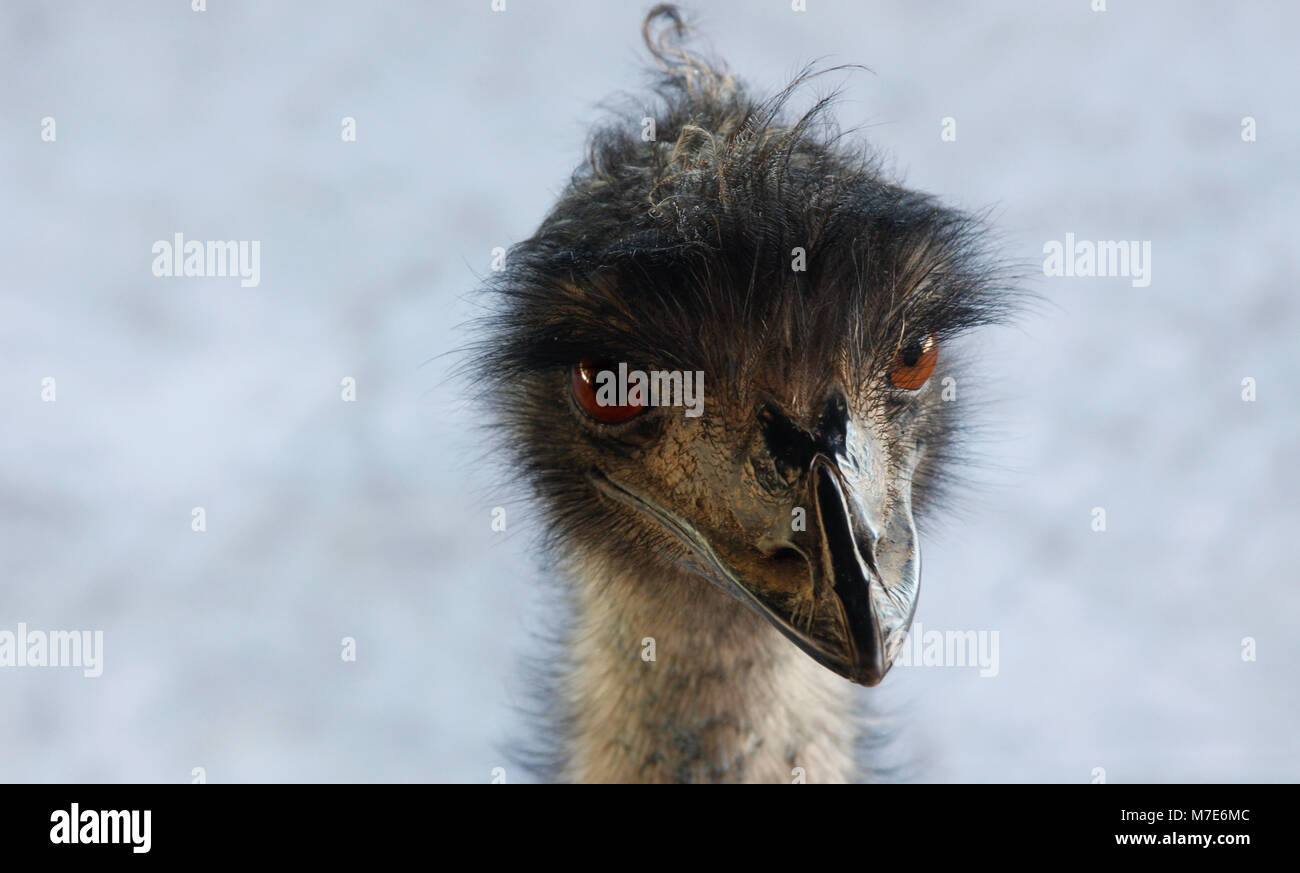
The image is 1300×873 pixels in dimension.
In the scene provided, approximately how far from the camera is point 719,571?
65.3 inches

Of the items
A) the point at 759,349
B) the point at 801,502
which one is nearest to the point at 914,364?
the point at 759,349

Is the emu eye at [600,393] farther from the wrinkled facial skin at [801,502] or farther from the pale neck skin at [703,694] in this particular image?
the pale neck skin at [703,694]

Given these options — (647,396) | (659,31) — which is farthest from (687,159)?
(659,31)

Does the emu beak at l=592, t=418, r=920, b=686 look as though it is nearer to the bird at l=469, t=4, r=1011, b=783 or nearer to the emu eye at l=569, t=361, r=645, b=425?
the bird at l=469, t=4, r=1011, b=783

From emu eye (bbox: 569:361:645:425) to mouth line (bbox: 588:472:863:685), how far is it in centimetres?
12

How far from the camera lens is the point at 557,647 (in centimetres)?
262

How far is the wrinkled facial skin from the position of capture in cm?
147

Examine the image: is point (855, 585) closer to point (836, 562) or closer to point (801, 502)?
point (836, 562)

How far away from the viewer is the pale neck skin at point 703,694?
7.04 feet

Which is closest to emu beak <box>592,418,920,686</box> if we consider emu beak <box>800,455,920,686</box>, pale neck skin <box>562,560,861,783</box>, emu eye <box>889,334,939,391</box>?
emu beak <box>800,455,920,686</box>
